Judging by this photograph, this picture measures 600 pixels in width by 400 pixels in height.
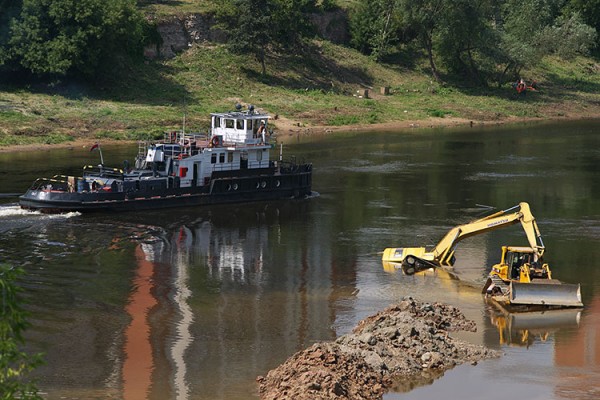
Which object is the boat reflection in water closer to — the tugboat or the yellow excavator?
the tugboat

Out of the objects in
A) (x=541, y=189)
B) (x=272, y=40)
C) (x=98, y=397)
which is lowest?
(x=98, y=397)

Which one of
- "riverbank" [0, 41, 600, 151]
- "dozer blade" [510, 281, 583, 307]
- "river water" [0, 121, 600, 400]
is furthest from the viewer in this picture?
"riverbank" [0, 41, 600, 151]

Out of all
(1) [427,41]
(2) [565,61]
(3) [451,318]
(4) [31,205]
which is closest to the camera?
(3) [451,318]

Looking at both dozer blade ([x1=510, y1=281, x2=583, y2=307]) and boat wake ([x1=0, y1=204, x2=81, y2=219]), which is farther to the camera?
boat wake ([x1=0, y1=204, x2=81, y2=219])

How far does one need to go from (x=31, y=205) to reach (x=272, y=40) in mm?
53016

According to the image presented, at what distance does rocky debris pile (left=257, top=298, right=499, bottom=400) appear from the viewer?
96.6 feet

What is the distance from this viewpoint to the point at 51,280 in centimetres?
4381

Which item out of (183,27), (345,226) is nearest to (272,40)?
(183,27)

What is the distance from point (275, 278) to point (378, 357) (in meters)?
13.6

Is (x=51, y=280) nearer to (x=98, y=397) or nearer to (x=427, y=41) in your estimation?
(x=98, y=397)

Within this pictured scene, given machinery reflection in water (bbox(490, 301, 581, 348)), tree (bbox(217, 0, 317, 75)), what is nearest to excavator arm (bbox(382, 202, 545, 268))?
machinery reflection in water (bbox(490, 301, 581, 348))

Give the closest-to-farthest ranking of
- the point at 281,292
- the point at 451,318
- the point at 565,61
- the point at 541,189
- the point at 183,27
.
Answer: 1. the point at 451,318
2. the point at 281,292
3. the point at 541,189
4. the point at 183,27
5. the point at 565,61

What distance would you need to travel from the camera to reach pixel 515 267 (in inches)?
1661

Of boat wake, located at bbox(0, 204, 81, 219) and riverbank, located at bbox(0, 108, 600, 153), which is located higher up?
riverbank, located at bbox(0, 108, 600, 153)
